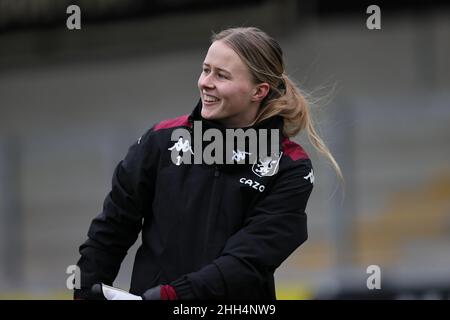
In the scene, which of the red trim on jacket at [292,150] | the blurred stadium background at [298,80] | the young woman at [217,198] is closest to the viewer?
the young woman at [217,198]

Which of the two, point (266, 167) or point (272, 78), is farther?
point (272, 78)

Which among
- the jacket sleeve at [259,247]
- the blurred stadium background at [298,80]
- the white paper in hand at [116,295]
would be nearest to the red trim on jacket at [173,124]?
the jacket sleeve at [259,247]

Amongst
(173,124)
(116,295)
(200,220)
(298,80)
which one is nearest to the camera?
(116,295)

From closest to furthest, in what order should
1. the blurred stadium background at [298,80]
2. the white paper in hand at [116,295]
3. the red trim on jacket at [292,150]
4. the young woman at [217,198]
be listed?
the white paper in hand at [116,295]
the young woman at [217,198]
the red trim on jacket at [292,150]
the blurred stadium background at [298,80]

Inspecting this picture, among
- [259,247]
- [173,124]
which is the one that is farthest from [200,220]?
[173,124]

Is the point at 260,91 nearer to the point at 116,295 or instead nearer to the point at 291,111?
the point at 291,111

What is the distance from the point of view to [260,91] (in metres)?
3.58

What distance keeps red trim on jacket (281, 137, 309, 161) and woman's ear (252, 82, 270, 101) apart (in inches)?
6.3

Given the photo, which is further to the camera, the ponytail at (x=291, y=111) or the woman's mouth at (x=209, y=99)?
the ponytail at (x=291, y=111)

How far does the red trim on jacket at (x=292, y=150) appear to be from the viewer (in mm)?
3547

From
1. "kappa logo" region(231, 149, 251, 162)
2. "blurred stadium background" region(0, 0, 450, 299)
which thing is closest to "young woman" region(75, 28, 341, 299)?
"kappa logo" region(231, 149, 251, 162)

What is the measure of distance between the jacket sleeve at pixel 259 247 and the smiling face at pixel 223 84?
0.93 feet

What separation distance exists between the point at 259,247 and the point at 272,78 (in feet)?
1.95

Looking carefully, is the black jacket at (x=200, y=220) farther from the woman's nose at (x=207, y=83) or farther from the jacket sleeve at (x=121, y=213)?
the woman's nose at (x=207, y=83)
